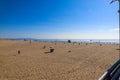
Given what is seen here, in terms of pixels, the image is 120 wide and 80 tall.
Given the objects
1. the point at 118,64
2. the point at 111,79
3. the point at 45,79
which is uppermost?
the point at 118,64

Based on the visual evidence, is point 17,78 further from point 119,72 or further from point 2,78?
point 119,72

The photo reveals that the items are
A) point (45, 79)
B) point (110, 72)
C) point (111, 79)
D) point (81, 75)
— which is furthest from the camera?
point (81, 75)

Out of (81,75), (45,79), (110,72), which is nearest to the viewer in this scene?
(110,72)

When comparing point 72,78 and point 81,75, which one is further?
point 81,75

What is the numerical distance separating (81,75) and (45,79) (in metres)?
2.64

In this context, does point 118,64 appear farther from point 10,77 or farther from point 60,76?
point 10,77

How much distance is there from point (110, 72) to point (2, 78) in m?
9.23

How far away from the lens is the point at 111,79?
266 cm

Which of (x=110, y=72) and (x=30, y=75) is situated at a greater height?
(x=110, y=72)

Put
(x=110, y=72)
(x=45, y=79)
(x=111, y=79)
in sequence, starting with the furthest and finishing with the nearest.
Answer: (x=45, y=79)
(x=110, y=72)
(x=111, y=79)

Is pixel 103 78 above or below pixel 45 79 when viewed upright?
above

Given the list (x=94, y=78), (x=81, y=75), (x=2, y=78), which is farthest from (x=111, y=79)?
(x=2, y=78)

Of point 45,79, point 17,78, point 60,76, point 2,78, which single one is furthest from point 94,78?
point 2,78

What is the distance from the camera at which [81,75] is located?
11109 millimetres
